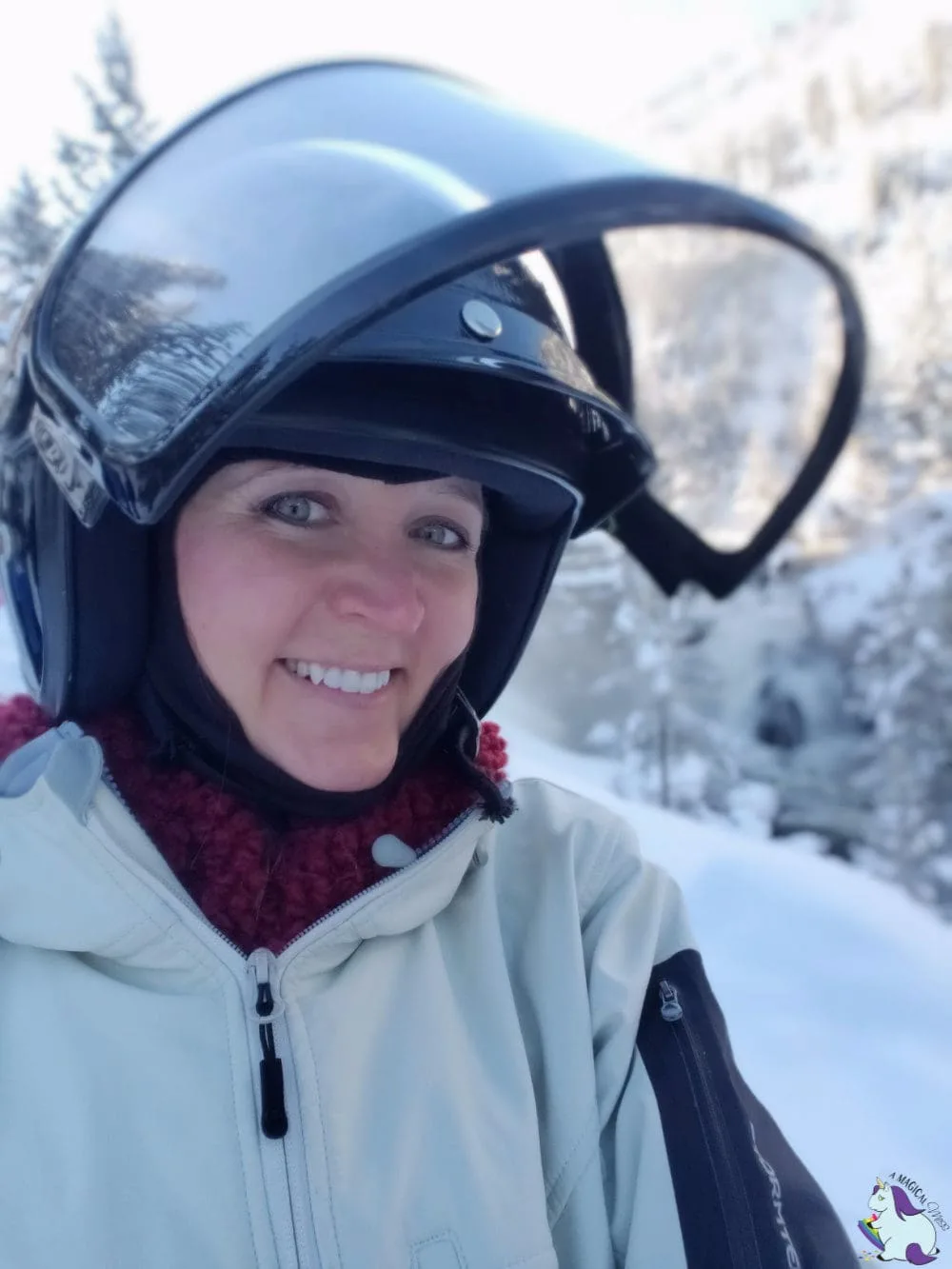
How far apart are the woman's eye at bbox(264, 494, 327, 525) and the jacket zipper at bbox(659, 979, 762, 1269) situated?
0.79 m

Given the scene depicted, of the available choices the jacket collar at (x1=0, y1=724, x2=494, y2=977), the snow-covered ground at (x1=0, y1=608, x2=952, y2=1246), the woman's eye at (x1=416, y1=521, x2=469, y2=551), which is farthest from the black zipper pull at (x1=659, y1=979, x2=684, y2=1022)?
the snow-covered ground at (x1=0, y1=608, x2=952, y2=1246)

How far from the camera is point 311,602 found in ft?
3.27

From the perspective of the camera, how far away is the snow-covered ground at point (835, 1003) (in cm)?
189

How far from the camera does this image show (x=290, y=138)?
3.38 feet

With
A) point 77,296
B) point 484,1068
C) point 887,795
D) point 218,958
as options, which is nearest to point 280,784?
point 218,958

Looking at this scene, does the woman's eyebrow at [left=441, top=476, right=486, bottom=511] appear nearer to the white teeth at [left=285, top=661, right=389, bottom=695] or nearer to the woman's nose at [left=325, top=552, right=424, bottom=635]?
the woman's nose at [left=325, top=552, right=424, bottom=635]

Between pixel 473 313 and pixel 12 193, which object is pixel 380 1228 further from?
pixel 12 193

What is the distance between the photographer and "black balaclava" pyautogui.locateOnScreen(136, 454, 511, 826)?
1101 millimetres

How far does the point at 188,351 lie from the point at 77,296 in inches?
16.2

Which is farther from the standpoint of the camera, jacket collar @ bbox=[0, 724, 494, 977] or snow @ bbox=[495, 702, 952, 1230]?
snow @ bbox=[495, 702, 952, 1230]

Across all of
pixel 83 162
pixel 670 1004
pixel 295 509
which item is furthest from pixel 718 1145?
pixel 83 162

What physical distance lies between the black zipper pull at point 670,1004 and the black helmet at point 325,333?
1.80 ft

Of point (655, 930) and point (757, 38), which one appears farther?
point (757, 38)

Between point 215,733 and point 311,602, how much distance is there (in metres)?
0.26
